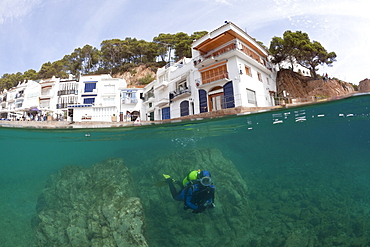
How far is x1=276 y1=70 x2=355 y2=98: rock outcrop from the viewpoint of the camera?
1188 inches

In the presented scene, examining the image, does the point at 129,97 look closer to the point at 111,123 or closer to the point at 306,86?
the point at 111,123

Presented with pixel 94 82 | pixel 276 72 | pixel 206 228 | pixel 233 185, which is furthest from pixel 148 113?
pixel 206 228

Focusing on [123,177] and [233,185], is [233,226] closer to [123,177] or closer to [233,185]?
[233,185]

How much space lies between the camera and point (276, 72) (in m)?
34.3

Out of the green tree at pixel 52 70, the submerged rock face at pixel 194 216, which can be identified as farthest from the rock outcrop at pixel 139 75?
the submerged rock face at pixel 194 216

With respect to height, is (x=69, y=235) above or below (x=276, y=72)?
below

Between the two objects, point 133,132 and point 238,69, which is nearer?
point 133,132

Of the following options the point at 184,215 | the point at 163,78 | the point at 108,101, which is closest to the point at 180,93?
the point at 163,78

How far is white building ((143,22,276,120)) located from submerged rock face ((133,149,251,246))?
10776mm

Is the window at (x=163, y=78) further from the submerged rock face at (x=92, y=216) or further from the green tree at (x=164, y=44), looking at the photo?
the submerged rock face at (x=92, y=216)

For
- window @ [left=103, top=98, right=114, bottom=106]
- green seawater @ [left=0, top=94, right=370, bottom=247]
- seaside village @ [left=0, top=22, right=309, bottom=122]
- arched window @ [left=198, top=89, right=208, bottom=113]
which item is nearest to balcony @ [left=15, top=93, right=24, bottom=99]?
seaside village @ [left=0, top=22, right=309, bottom=122]

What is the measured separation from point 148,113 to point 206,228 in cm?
3033

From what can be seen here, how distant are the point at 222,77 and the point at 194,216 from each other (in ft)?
55.6

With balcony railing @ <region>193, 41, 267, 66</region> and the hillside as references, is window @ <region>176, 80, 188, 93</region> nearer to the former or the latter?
balcony railing @ <region>193, 41, 267, 66</region>
